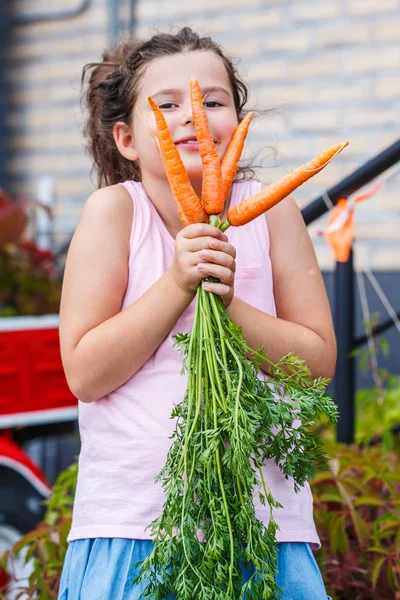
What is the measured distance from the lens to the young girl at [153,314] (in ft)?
5.12

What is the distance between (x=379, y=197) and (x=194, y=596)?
293 centimetres

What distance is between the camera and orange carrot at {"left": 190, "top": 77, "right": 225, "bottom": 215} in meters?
1.54

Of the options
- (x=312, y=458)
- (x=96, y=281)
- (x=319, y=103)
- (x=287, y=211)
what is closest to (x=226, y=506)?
(x=312, y=458)

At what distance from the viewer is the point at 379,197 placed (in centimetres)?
407

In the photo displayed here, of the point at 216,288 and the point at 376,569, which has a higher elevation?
the point at 216,288

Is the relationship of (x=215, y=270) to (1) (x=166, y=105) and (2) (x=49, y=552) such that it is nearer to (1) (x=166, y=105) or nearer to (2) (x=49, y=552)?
(1) (x=166, y=105)

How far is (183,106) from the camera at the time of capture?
168 cm

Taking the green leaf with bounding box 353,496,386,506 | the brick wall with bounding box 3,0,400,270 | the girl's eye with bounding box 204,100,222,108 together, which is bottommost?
the green leaf with bounding box 353,496,386,506

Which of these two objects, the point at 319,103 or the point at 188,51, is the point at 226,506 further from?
the point at 319,103

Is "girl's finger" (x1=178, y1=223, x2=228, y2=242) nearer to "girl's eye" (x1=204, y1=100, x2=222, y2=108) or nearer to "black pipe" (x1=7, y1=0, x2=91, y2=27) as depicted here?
"girl's eye" (x1=204, y1=100, x2=222, y2=108)

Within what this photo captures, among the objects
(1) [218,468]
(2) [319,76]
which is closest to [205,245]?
(1) [218,468]

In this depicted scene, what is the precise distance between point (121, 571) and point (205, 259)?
0.57m

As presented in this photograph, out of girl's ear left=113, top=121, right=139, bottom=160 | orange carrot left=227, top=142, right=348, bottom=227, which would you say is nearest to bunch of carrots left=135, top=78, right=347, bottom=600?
orange carrot left=227, top=142, right=348, bottom=227

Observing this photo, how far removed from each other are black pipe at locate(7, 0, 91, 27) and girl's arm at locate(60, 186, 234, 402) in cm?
379
